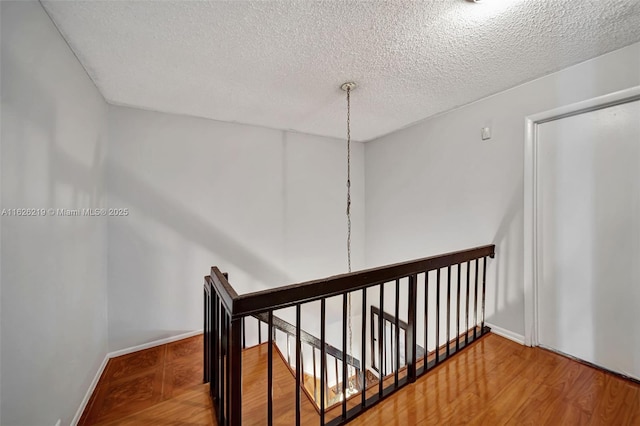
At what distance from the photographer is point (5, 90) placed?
3.37 feet

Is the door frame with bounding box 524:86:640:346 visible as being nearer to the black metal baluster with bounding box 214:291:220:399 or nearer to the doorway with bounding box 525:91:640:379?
the doorway with bounding box 525:91:640:379

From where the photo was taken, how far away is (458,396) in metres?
1.49

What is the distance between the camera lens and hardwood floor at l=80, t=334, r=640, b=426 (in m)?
1.35

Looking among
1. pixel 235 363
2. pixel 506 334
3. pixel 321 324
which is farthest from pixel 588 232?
pixel 235 363

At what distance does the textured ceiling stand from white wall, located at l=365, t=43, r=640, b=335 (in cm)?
16

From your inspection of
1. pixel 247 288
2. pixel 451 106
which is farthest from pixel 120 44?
pixel 451 106

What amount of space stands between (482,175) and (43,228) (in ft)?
10.5

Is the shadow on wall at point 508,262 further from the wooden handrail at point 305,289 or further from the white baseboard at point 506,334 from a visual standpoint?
the wooden handrail at point 305,289

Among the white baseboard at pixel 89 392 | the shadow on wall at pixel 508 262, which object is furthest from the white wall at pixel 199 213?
the shadow on wall at pixel 508 262

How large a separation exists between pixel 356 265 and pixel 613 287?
2.63 meters

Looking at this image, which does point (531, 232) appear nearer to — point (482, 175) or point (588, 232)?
point (588, 232)

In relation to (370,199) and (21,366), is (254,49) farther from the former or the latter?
(370,199)

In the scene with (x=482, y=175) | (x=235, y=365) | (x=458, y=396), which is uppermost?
(x=482, y=175)

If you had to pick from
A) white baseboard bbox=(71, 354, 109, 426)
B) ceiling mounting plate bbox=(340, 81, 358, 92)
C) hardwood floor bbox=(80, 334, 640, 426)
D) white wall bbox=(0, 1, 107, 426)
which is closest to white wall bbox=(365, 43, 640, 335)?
hardwood floor bbox=(80, 334, 640, 426)
